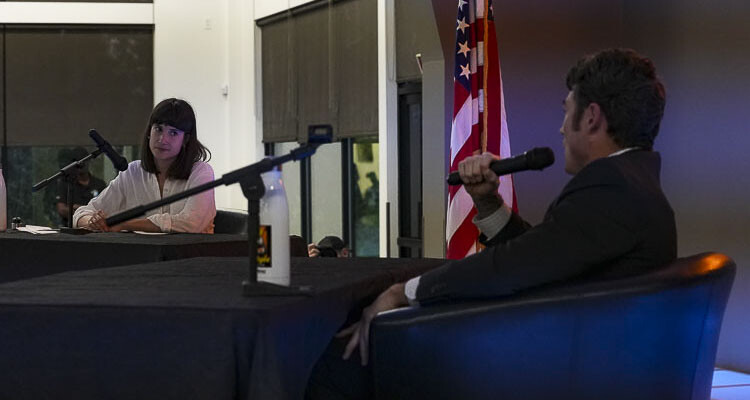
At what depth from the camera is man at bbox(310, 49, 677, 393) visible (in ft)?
5.81

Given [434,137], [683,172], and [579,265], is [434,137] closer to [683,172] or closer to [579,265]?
[683,172]

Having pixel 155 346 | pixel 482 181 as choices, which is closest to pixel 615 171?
pixel 482 181

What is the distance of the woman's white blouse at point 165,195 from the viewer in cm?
400

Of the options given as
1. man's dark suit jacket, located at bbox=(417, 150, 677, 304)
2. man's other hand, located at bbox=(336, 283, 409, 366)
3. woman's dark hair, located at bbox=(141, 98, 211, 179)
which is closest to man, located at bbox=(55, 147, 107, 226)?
woman's dark hair, located at bbox=(141, 98, 211, 179)

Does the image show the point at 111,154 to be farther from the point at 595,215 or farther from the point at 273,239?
the point at 595,215

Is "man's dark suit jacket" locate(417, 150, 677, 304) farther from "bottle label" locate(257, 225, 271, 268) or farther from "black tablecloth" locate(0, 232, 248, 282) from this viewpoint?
"black tablecloth" locate(0, 232, 248, 282)

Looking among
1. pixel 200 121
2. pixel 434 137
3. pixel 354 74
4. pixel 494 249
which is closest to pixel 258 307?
pixel 494 249

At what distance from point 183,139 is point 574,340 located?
268 cm

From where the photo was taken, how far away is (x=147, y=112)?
400 inches

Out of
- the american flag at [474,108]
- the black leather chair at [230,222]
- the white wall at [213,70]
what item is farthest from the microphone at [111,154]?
the white wall at [213,70]

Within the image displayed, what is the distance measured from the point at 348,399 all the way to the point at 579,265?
1.97 ft

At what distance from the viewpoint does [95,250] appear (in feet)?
10.8

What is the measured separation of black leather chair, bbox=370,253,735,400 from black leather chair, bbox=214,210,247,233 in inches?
108

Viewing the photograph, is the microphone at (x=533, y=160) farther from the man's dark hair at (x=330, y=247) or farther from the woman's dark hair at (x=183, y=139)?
the man's dark hair at (x=330, y=247)
